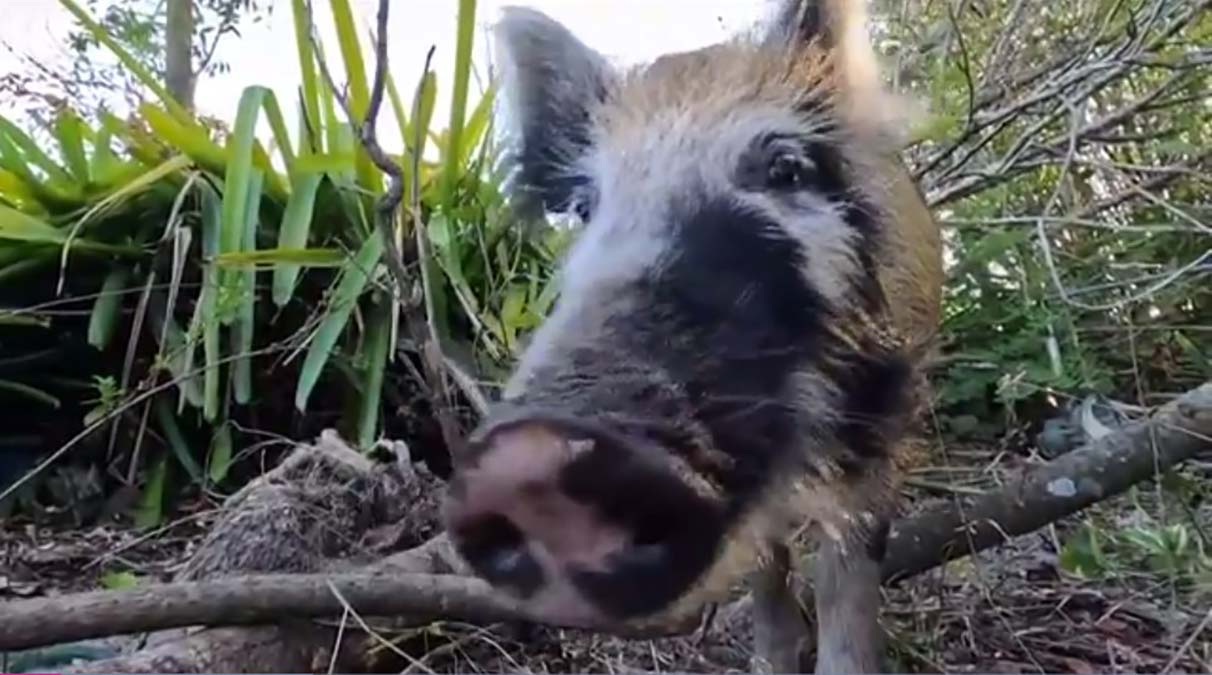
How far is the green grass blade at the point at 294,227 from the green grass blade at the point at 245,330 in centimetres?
2

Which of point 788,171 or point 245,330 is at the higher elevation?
point 788,171

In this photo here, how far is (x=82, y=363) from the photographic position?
1.07 meters

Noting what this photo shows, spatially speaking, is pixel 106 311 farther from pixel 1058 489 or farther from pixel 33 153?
pixel 1058 489

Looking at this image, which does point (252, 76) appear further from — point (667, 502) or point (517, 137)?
point (667, 502)

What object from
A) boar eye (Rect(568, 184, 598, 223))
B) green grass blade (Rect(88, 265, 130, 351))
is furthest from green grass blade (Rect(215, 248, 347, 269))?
boar eye (Rect(568, 184, 598, 223))

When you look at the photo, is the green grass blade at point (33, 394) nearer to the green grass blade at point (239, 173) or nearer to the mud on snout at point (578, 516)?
the green grass blade at point (239, 173)

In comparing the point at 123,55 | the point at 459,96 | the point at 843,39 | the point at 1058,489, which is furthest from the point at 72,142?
the point at 1058,489

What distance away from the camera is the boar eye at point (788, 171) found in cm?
62

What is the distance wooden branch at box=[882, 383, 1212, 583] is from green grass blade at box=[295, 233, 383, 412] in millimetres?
433

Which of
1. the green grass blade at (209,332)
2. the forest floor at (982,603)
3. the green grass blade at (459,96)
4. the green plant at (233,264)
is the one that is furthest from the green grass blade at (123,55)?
the forest floor at (982,603)

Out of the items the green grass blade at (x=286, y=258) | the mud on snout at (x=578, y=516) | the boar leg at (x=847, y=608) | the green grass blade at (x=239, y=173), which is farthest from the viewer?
the green grass blade at (x=239, y=173)

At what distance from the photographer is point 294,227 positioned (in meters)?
1.06

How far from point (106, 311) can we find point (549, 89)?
19.6 inches

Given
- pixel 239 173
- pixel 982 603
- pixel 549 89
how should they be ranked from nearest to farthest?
pixel 549 89 < pixel 982 603 < pixel 239 173
